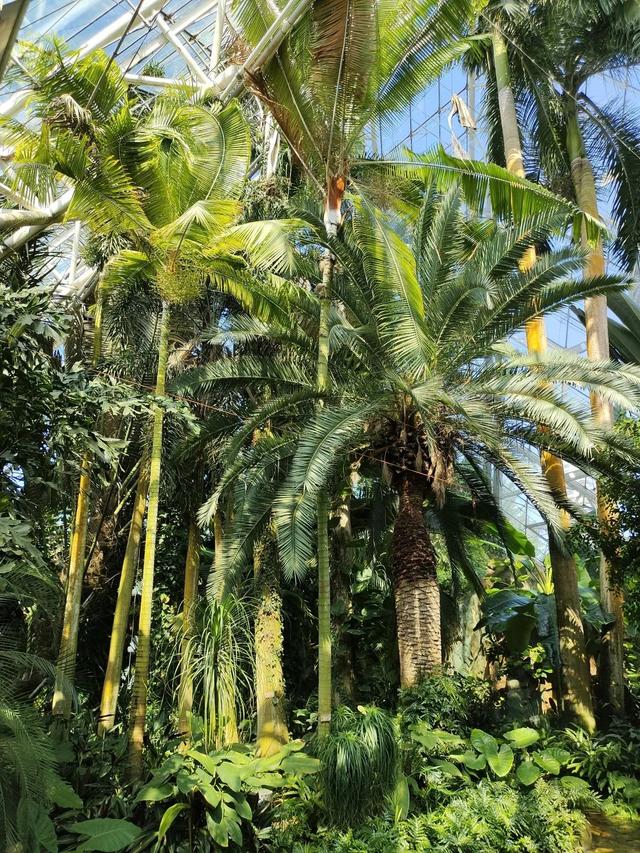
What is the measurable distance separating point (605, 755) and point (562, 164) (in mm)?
9020

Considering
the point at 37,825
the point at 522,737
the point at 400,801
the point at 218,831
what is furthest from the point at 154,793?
the point at 522,737

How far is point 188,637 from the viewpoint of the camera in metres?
8.60

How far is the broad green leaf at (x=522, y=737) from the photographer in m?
8.07

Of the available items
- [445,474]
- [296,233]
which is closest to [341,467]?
[445,474]

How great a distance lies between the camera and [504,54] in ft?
39.4

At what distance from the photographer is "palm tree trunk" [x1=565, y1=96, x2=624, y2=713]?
9945 mm

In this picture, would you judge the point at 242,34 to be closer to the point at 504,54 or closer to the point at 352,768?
the point at 504,54

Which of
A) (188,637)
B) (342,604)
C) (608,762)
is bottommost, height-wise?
(608,762)

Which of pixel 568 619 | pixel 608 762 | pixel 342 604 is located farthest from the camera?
pixel 342 604

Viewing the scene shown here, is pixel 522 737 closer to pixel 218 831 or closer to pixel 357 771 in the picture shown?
pixel 357 771

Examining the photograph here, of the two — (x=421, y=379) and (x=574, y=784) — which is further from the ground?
(x=421, y=379)

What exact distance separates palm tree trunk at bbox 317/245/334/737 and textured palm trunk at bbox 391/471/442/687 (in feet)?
4.31

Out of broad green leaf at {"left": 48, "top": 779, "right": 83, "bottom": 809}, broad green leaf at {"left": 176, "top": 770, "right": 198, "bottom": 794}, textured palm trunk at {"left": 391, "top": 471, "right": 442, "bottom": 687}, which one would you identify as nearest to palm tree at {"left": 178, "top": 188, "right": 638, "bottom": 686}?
textured palm trunk at {"left": 391, "top": 471, "right": 442, "bottom": 687}

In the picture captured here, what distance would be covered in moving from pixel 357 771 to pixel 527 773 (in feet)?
7.26
